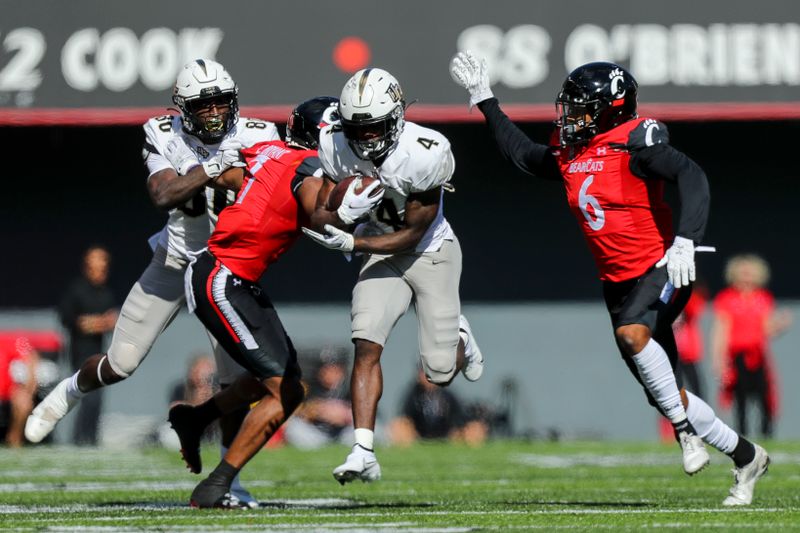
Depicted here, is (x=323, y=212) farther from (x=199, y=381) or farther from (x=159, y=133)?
(x=199, y=381)

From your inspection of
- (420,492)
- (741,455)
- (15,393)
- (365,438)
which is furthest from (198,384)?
(741,455)

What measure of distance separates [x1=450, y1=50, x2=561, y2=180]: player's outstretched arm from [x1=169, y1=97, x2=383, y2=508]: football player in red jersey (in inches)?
36.3

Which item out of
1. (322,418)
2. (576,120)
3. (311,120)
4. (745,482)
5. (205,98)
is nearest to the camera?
(745,482)

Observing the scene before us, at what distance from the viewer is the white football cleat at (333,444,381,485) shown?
233 inches

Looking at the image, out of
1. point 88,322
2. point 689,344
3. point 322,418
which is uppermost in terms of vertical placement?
point 88,322

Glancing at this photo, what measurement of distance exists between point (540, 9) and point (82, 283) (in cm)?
445

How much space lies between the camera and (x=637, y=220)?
6434 mm

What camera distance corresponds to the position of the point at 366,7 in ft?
41.4

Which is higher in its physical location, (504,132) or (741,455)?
(504,132)

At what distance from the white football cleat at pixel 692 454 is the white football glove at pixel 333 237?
1.57 meters

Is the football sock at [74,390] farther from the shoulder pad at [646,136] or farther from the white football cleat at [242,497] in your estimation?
the shoulder pad at [646,136]

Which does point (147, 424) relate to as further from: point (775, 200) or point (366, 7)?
point (775, 200)

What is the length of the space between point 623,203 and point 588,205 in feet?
0.50

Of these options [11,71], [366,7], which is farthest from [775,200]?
[11,71]
